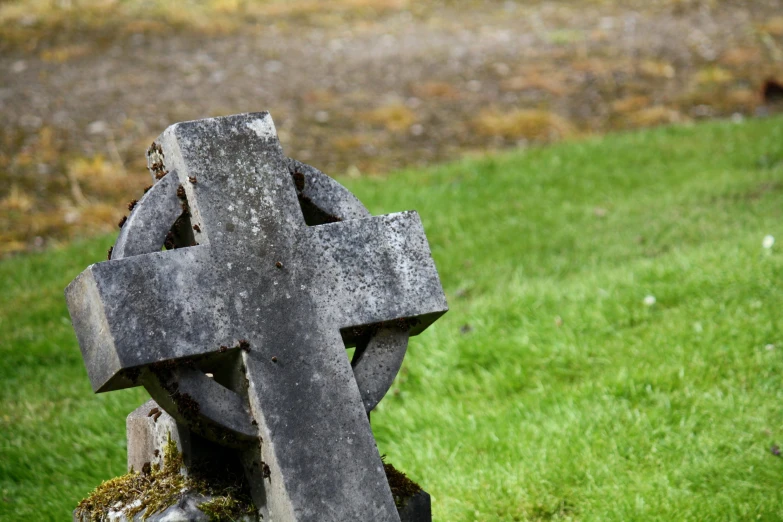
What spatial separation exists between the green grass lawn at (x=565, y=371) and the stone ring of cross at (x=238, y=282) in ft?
4.28

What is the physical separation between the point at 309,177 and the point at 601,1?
14880 mm

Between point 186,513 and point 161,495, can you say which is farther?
point 161,495

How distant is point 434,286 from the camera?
2895 mm

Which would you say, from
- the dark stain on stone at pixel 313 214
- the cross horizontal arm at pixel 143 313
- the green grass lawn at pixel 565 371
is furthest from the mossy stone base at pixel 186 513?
the green grass lawn at pixel 565 371

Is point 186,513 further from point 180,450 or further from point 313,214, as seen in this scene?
point 313,214

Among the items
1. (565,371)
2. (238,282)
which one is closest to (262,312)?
(238,282)

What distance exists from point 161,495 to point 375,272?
38.8 inches

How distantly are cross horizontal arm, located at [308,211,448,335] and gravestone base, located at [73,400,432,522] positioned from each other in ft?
1.91

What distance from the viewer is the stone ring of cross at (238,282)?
97.4 inches

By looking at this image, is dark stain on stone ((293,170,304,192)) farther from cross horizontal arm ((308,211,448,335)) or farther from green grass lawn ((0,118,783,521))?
green grass lawn ((0,118,783,521))

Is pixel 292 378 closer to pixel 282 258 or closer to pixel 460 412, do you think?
pixel 282 258

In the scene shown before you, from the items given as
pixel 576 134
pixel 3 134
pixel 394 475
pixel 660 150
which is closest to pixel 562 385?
pixel 394 475

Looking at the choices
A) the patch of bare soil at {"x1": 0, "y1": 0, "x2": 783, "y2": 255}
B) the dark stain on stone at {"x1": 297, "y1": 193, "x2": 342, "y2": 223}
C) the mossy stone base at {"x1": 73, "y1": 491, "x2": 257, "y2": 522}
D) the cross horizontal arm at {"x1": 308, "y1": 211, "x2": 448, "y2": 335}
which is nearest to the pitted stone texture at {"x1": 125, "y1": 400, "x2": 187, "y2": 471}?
the mossy stone base at {"x1": 73, "y1": 491, "x2": 257, "y2": 522}

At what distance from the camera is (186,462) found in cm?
274
